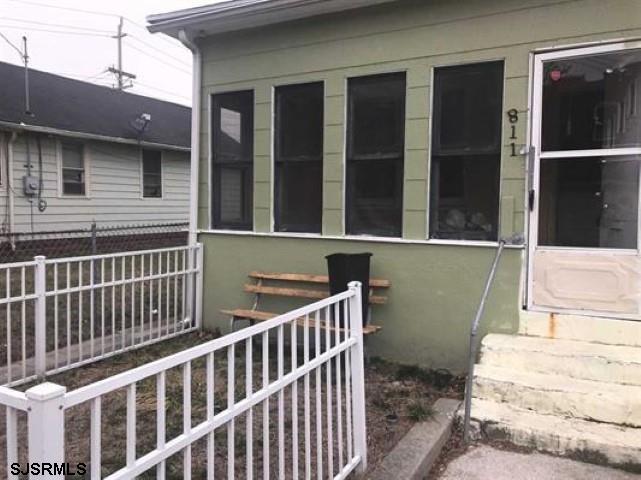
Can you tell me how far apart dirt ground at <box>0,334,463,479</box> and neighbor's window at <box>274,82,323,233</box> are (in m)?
1.47

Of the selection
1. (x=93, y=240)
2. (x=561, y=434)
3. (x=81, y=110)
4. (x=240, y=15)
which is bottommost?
(x=561, y=434)

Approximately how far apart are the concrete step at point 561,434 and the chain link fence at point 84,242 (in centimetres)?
678

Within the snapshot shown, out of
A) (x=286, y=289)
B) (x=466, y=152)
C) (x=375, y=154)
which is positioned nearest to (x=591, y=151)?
(x=466, y=152)

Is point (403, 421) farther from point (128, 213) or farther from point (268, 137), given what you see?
point (128, 213)

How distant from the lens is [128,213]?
12828 millimetres

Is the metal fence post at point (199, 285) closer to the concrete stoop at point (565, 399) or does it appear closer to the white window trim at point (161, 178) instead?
the concrete stoop at point (565, 399)

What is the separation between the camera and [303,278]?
16.9 feet

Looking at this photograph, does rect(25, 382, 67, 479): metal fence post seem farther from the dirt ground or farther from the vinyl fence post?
Answer: the vinyl fence post

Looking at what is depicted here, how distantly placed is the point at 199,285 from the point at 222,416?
4.12m

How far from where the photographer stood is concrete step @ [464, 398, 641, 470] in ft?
9.84

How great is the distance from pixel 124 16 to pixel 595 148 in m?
33.2

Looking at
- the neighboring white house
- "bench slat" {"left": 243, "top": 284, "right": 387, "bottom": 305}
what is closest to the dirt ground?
"bench slat" {"left": 243, "top": 284, "right": 387, "bottom": 305}

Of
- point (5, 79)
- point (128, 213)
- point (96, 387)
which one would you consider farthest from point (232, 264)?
point (5, 79)

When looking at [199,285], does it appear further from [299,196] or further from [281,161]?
[281,161]
